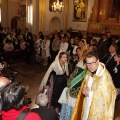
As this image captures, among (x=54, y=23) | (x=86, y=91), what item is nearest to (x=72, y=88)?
(x=86, y=91)

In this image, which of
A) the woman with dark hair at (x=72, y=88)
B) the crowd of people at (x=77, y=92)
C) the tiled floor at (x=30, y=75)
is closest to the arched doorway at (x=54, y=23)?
the tiled floor at (x=30, y=75)

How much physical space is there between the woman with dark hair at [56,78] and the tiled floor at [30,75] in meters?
1.22

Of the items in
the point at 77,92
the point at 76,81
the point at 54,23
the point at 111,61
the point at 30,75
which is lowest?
the point at 30,75

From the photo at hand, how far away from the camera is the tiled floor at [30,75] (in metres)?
7.45

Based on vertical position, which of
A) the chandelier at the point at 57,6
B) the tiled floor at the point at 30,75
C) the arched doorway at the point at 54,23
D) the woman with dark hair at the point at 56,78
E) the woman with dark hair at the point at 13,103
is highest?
the chandelier at the point at 57,6

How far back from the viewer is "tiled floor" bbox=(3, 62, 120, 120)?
745 centimetres

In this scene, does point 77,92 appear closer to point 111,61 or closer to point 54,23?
point 111,61

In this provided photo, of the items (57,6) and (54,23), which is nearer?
(57,6)

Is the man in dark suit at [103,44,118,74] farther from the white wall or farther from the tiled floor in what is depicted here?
the white wall

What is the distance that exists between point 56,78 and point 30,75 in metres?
4.36

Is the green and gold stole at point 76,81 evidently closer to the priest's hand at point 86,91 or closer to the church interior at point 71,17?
the priest's hand at point 86,91

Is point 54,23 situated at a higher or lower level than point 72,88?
Answer: higher

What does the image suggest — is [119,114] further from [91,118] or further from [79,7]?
[79,7]

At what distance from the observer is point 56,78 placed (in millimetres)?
5227
